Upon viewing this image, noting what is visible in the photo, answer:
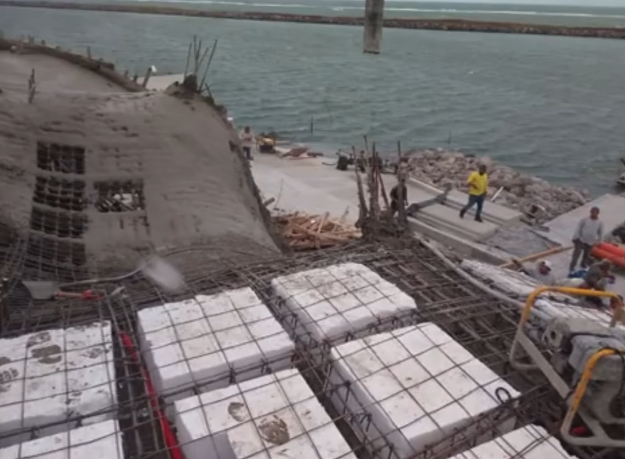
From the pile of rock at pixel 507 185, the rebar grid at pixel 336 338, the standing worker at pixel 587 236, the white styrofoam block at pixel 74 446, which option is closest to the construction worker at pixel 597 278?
the standing worker at pixel 587 236

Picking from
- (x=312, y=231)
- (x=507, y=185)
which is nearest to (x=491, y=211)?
(x=312, y=231)

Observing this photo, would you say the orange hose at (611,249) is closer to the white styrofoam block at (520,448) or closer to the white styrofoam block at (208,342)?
the white styrofoam block at (520,448)

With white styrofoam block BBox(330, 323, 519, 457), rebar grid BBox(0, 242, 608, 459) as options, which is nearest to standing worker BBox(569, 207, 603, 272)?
rebar grid BBox(0, 242, 608, 459)

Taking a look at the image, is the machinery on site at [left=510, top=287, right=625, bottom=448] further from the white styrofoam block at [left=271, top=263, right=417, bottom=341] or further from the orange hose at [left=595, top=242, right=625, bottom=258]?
the orange hose at [left=595, top=242, right=625, bottom=258]

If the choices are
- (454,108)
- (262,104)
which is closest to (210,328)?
(262,104)

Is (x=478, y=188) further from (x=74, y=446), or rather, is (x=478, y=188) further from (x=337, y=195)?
(x=74, y=446)

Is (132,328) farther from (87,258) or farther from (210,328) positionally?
(87,258)
